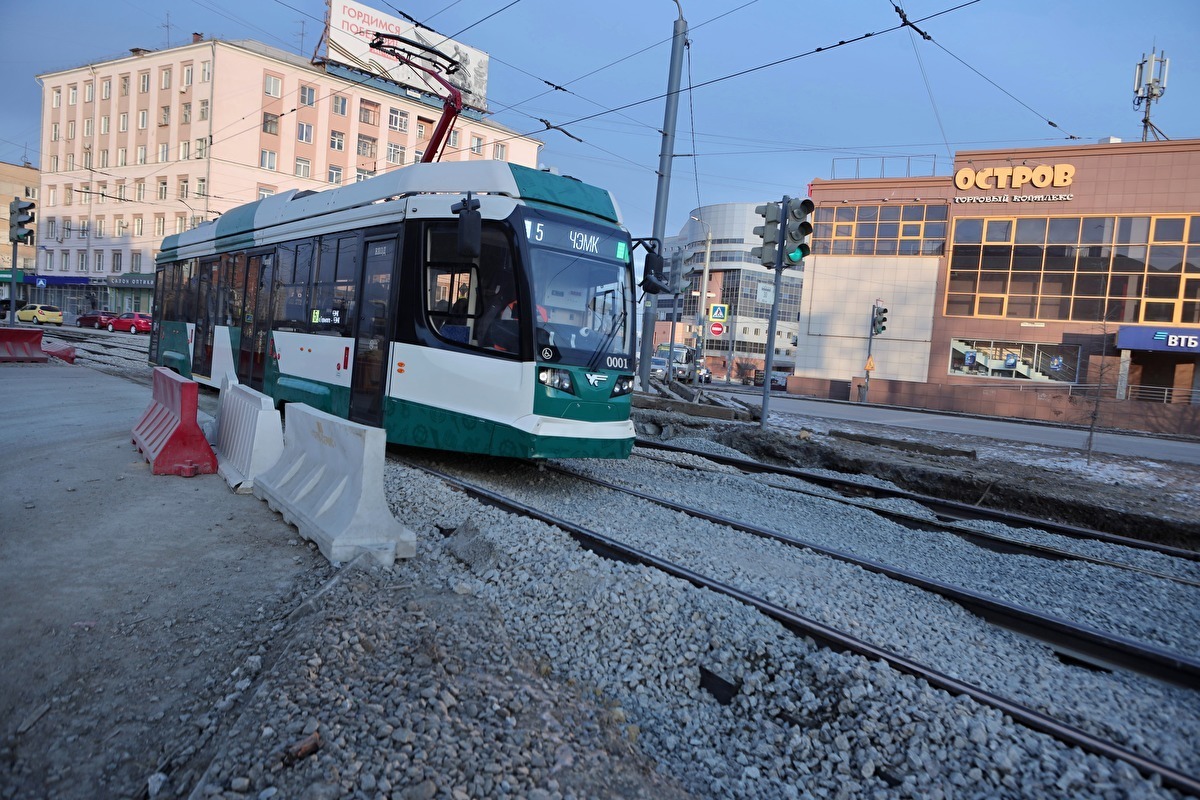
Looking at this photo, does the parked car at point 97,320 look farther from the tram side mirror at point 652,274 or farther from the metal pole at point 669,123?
the tram side mirror at point 652,274

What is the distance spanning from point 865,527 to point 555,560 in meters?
3.81

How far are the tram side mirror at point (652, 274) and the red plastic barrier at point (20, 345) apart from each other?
19.6 meters

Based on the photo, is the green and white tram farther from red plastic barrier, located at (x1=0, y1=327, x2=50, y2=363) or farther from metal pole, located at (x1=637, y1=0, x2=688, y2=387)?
red plastic barrier, located at (x1=0, y1=327, x2=50, y2=363)

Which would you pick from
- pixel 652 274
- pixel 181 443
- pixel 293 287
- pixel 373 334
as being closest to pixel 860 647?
pixel 652 274

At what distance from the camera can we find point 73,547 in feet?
16.9

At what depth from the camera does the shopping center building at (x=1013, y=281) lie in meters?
33.2

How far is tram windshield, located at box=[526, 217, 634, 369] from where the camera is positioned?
7480mm

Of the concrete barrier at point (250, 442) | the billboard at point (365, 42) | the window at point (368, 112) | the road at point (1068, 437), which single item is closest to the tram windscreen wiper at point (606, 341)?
the concrete barrier at point (250, 442)

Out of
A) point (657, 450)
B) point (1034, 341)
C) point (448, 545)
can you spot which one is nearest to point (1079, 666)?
point (448, 545)

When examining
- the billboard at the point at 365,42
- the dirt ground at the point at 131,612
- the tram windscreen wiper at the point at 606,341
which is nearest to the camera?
the dirt ground at the point at 131,612

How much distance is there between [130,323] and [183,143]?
13845 mm

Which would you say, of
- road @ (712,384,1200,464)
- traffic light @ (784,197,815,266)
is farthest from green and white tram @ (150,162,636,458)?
road @ (712,384,1200,464)

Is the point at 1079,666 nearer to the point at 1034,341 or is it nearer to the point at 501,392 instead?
the point at 501,392

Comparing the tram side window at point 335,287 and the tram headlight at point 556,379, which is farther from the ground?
the tram side window at point 335,287
